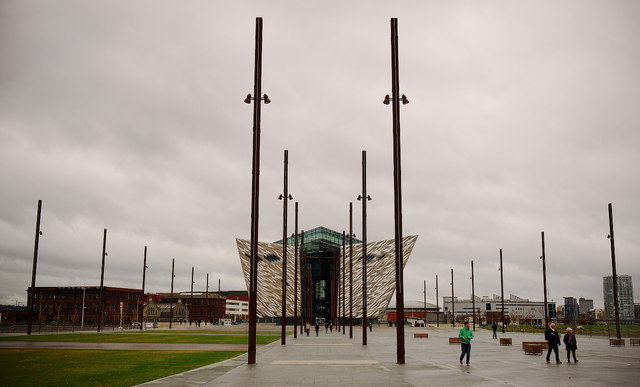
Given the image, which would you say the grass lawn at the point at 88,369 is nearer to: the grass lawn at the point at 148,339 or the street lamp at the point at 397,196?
the street lamp at the point at 397,196

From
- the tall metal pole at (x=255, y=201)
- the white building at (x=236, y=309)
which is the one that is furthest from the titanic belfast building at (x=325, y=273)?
the white building at (x=236, y=309)

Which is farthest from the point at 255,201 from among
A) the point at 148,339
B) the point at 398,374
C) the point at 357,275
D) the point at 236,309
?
the point at 236,309

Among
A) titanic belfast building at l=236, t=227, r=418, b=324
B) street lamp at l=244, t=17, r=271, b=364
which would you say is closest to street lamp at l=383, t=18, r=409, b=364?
street lamp at l=244, t=17, r=271, b=364

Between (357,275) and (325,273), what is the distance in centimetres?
1074

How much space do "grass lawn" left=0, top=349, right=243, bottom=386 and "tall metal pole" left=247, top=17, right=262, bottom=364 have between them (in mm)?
2363

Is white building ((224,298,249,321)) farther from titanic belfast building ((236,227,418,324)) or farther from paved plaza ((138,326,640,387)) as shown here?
paved plaza ((138,326,640,387))

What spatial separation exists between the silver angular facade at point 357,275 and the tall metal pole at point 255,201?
223 feet

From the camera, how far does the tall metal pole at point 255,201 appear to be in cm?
1877

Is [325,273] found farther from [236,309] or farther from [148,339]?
[236,309]

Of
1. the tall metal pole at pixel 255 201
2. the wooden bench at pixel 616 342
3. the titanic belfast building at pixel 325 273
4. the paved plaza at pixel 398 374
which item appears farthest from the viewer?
the titanic belfast building at pixel 325 273

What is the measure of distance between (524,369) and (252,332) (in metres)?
9.18

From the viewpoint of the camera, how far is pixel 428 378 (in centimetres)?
1452

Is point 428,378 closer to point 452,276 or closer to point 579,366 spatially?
point 579,366

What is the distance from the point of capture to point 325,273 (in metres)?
109
